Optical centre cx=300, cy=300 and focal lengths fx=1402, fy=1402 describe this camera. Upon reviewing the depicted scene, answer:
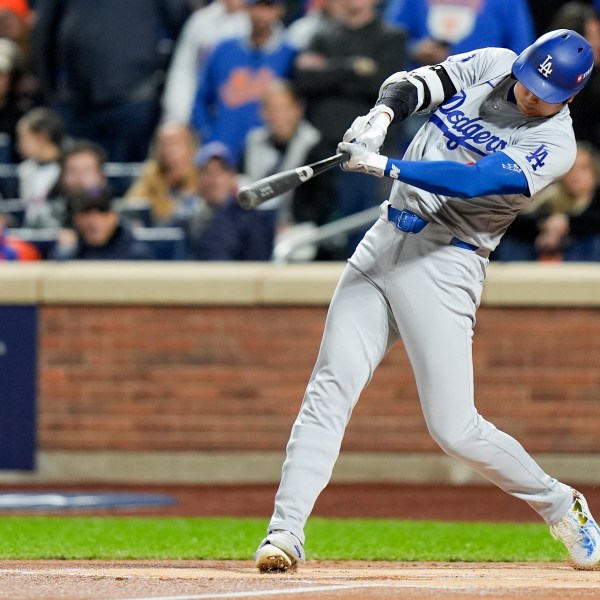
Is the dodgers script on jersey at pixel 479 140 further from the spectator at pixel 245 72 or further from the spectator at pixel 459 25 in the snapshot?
the spectator at pixel 245 72

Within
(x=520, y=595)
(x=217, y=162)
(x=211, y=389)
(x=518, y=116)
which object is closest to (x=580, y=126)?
(x=217, y=162)

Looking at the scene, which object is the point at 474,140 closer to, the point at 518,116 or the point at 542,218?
the point at 518,116

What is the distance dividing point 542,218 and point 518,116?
4.60m

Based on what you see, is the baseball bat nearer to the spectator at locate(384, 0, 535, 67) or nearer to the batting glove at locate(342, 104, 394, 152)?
the batting glove at locate(342, 104, 394, 152)

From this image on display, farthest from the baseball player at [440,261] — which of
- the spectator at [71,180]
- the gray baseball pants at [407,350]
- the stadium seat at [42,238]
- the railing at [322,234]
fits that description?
the stadium seat at [42,238]

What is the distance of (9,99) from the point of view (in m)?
12.0

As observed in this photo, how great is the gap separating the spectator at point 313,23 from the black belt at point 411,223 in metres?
5.75

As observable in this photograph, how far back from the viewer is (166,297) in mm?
9977

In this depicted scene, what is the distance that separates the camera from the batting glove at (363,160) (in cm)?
479

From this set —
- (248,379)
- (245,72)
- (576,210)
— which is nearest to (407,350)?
(576,210)

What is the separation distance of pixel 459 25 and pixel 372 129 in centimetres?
570

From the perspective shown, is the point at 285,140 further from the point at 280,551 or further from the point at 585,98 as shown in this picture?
the point at 280,551

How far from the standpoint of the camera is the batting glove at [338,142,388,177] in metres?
4.79

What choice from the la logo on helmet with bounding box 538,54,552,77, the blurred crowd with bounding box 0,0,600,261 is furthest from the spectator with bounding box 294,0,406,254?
the la logo on helmet with bounding box 538,54,552,77
